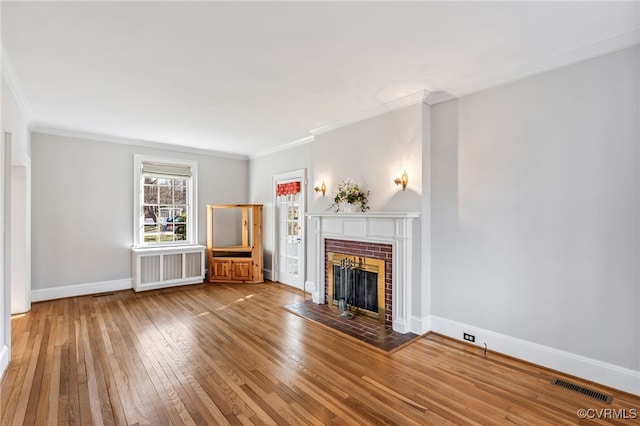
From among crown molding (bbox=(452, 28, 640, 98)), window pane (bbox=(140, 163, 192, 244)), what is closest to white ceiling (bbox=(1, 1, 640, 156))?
crown molding (bbox=(452, 28, 640, 98))

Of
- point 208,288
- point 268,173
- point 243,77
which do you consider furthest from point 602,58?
point 208,288

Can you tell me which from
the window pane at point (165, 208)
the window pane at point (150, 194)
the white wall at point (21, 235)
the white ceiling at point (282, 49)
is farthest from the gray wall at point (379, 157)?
the white wall at point (21, 235)

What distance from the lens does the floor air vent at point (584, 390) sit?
2.38 m

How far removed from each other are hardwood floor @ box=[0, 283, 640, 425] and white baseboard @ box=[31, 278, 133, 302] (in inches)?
39.9

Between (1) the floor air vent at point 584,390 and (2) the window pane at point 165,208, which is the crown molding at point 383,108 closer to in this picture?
(1) the floor air vent at point 584,390

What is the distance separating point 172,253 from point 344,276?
3.47 m

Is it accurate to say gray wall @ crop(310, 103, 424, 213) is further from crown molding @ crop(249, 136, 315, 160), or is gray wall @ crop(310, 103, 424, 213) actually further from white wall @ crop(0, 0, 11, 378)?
white wall @ crop(0, 0, 11, 378)

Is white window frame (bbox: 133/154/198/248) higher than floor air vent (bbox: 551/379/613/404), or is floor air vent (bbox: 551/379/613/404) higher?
white window frame (bbox: 133/154/198/248)

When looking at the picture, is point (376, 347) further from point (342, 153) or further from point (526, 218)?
point (342, 153)

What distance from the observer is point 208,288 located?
19.0 feet

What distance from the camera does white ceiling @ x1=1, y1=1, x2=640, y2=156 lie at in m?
2.11

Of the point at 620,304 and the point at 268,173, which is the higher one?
the point at 268,173

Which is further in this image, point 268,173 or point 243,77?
point 268,173

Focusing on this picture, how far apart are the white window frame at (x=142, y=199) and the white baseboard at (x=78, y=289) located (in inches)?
28.2
